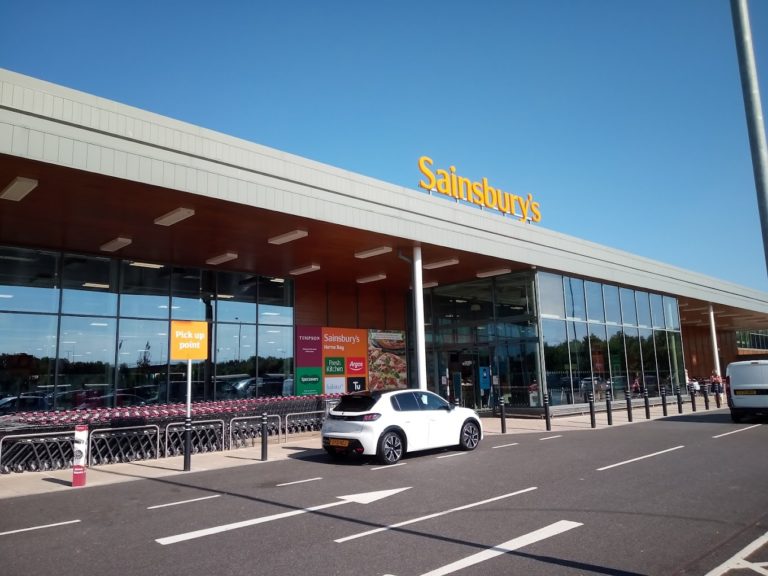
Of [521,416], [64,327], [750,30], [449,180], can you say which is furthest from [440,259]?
[750,30]

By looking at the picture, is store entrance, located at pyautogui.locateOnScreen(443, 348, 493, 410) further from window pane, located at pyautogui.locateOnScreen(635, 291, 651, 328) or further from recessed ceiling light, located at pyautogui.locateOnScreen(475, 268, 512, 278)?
window pane, located at pyautogui.locateOnScreen(635, 291, 651, 328)

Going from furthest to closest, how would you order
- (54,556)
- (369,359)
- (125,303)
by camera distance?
1. (369,359)
2. (125,303)
3. (54,556)

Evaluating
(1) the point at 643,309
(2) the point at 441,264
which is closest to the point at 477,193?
(2) the point at 441,264

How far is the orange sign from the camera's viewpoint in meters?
12.9

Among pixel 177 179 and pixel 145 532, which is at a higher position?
pixel 177 179

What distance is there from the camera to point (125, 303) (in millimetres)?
19312

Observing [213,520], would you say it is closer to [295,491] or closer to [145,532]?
[145,532]

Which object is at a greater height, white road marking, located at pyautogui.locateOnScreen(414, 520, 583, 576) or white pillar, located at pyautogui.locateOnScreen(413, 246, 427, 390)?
white pillar, located at pyautogui.locateOnScreen(413, 246, 427, 390)

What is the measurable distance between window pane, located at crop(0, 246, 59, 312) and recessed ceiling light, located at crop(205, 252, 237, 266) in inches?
187

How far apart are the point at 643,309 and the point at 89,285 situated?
25.9 meters

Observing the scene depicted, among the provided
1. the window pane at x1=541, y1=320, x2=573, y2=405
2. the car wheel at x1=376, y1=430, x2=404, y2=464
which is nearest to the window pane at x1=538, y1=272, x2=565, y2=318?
the window pane at x1=541, y1=320, x2=573, y2=405

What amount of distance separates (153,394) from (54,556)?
14128mm

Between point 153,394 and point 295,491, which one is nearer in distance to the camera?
point 295,491

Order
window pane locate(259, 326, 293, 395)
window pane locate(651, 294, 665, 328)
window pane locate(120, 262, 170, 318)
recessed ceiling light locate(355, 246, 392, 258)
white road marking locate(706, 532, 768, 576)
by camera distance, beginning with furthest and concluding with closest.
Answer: window pane locate(651, 294, 665, 328) < window pane locate(259, 326, 293, 395) < window pane locate(120, 262, 170, 318) < recessed ceiling light locate(355, 246, 392, 258) < white road marking locate(706, 532, 768, 576)
